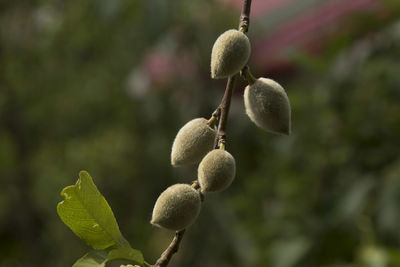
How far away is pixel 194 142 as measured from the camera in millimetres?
841

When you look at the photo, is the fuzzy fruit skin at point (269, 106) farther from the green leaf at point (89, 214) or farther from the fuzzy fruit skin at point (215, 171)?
the green leaf at point (89, 214)

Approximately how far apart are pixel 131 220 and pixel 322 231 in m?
2.94

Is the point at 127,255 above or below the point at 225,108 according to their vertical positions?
below

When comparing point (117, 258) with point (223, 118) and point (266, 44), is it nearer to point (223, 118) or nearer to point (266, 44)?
point (223, 118)

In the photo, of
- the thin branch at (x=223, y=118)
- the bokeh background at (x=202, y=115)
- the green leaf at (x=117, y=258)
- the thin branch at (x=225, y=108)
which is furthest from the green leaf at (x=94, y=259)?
the bokeh background at (x=202, y=115)

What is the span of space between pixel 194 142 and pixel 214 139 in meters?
0.03

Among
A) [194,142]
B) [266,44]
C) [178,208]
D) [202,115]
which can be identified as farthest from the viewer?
[266,44]

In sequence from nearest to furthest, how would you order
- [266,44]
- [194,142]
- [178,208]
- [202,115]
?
1. [178,208]
2. [194,142]
3. [202,115]
4. [266,44]

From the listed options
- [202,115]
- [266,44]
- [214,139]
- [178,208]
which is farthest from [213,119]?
[266,44]

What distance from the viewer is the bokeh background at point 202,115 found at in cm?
221

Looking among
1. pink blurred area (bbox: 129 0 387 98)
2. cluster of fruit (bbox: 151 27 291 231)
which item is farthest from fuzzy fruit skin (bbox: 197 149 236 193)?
pink blurred area (bbox: 129 0 387 98)

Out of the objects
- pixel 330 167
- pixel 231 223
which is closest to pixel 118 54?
pixel 231 223

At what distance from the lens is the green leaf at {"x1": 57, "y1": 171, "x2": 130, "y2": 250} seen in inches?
31.4

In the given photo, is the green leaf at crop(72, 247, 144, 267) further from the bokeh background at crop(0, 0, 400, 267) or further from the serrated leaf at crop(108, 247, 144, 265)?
the bokeh background at crop(0, 0, 400, 267)
